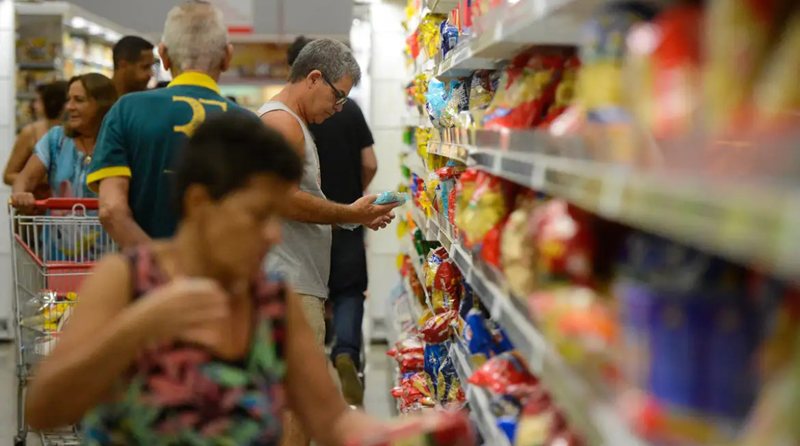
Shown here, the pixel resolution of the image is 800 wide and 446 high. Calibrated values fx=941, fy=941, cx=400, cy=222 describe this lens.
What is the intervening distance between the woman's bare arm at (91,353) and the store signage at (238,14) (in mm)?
9738

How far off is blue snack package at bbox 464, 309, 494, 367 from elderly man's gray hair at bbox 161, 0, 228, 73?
124cm

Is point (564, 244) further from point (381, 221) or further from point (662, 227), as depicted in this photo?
point (381, 221)

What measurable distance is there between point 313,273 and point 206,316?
196cm

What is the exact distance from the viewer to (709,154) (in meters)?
1.00

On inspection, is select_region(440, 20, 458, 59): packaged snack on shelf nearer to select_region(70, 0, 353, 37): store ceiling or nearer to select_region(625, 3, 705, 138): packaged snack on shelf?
select_region(625, 3, 705, 138): packaged snack on shelf

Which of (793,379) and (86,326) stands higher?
(793,379)

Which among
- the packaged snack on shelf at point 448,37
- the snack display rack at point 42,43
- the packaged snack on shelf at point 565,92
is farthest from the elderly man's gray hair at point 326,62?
the snack display rack at point 42,43

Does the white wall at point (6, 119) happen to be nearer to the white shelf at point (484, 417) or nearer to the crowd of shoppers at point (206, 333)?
the white shelf at point (484, 417)

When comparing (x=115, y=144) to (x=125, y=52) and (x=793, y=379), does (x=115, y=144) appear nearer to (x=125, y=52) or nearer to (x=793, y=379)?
(x=125, y=52)

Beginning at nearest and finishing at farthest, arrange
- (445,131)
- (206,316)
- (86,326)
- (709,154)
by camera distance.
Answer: (709,154)
(206,316)
(86,326)
(445,131)

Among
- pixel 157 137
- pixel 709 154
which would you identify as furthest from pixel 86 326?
pixel 157 137

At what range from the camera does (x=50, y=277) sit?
370 centimetres

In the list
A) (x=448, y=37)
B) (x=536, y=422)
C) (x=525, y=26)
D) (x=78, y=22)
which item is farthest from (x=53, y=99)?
(x=536, y=422)

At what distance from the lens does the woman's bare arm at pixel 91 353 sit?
1.46 meters
